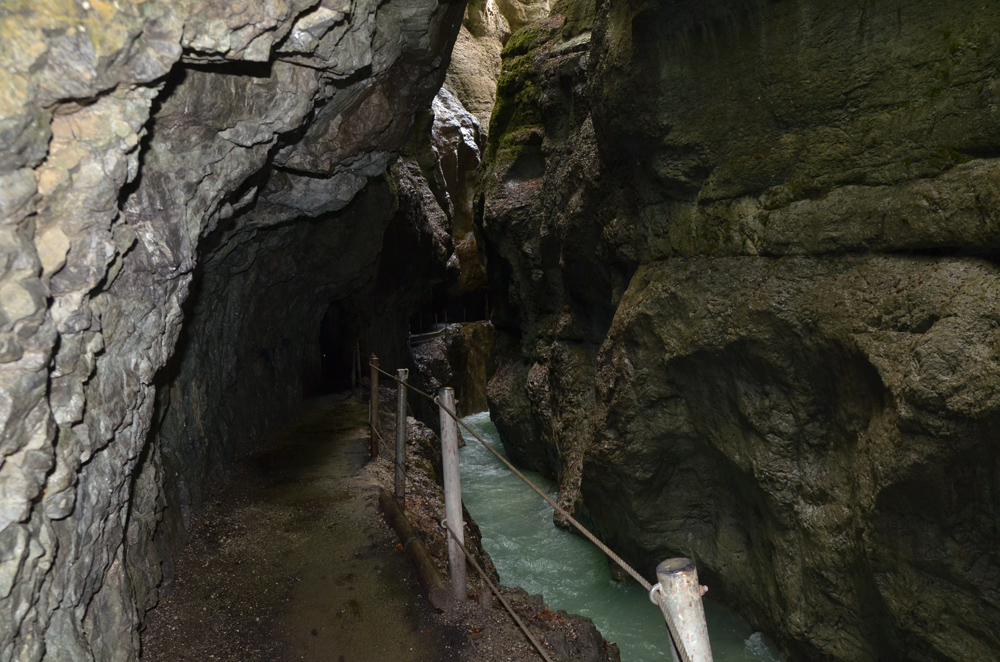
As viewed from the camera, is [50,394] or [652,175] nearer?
[50,394]

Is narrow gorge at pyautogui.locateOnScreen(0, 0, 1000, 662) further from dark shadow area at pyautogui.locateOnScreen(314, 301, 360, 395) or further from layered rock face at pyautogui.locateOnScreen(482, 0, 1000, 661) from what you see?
dark shadow area at pyautogui.locateOnScreen(314, 301, 360, 395)

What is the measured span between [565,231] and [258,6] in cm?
880

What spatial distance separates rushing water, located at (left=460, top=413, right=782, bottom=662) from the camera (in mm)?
7582

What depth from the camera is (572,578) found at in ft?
31.6

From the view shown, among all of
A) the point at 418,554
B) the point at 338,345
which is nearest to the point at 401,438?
the point at 418,554

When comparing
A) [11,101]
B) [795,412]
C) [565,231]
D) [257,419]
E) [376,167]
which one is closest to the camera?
[11,101]

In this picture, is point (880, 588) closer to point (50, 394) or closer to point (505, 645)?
point (505, 645)

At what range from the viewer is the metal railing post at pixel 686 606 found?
1979 mm

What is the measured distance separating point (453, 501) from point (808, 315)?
369 cm

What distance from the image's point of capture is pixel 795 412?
21.0ft

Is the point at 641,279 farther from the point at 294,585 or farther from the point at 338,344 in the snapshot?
the point at 338,344

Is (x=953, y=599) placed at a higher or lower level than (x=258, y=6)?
lower

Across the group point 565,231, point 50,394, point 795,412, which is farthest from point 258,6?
point 565,231

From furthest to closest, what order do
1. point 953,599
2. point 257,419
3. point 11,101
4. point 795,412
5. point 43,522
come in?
1. point 257,419
2. point 795,412
3. point 953,599
4. point 43,522
5. point 11,101
